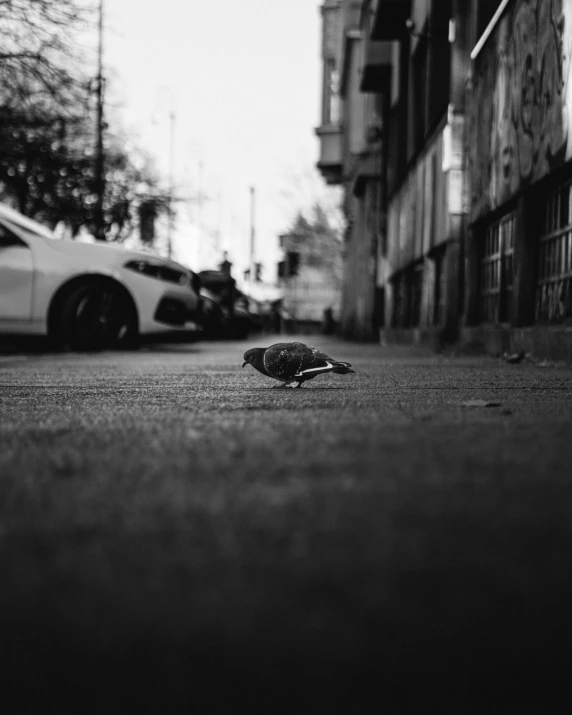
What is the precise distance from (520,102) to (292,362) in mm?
5971

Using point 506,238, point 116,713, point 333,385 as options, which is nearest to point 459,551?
point 116,713

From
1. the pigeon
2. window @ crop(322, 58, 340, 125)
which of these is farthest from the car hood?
window @ crop(322, 58, 340, 125)

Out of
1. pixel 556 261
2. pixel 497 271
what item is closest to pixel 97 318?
pixel 497 271

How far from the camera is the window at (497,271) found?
11477 mm

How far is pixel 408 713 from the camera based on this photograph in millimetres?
1031

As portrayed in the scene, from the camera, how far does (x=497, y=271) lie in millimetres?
12203

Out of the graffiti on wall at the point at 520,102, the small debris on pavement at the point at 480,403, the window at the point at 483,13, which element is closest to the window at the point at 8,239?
the graffiti on wall at the point at 520,102

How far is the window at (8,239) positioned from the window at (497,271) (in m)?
4.93

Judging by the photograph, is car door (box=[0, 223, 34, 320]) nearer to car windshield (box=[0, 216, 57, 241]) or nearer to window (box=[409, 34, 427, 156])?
car windshield (box=[0, 216, 57, 241])

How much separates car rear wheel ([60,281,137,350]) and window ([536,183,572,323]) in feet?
15.3

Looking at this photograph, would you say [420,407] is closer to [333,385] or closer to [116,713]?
[333,385]

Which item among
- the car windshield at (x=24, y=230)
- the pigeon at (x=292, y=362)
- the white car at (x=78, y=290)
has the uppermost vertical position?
the car windshield at (x=24, y=230)

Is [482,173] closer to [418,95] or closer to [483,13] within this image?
[483,13]

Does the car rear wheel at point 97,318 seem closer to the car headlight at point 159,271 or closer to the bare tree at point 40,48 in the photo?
the car headlight at point 159,271
